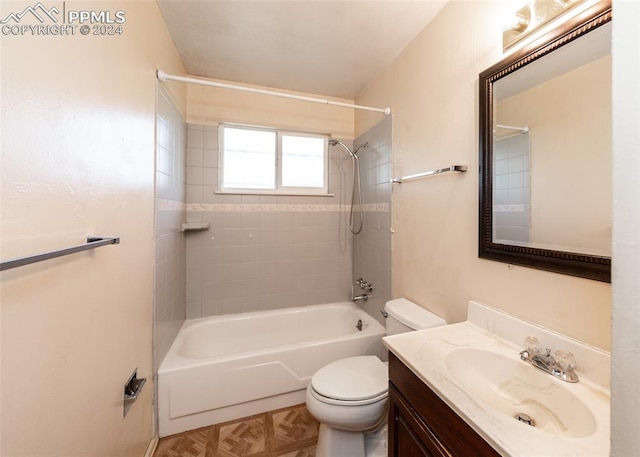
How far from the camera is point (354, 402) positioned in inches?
47.0

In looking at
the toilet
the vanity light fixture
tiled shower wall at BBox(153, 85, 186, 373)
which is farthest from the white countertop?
tiled shower wall at BBox(153, 85, 186, 373)

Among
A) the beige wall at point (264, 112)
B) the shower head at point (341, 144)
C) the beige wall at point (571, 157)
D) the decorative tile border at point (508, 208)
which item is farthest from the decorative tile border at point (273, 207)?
the beige wall at point (571, 157)

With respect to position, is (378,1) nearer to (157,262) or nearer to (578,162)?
(578,162)

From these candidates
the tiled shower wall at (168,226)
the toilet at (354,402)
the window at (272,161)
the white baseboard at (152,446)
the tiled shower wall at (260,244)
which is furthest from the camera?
the window at (272,161)

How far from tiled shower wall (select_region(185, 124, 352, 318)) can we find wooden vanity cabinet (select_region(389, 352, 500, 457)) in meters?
1.55

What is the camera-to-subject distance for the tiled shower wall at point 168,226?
147 centimetres

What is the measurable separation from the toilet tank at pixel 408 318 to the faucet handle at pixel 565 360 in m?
0.53

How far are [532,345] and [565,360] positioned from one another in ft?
0.31

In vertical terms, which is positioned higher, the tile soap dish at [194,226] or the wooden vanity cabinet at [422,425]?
the tile soap dish at [194,226]

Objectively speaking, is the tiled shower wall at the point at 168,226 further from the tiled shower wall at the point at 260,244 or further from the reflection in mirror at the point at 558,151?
the reflection in mirror at the point at 558,151

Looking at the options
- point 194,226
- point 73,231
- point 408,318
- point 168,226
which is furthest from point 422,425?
point 194,226

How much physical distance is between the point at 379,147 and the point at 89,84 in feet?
5.85

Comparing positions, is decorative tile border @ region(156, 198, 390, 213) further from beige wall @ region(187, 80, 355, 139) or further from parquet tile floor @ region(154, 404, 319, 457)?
parquet tile floor @ region(154, 404, 319, 457)

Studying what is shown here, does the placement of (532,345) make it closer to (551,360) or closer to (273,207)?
(551,360)
